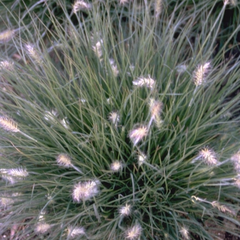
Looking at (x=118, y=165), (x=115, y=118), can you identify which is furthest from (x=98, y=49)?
(x=118, y=165)

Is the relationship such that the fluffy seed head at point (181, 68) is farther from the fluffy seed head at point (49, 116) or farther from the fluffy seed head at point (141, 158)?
the fluffy seed head at point (49, 116)

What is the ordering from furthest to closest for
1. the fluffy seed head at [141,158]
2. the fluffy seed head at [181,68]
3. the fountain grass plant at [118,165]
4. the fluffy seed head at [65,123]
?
the fluffy seed head at [181,68] → the fluffy seed head at [65,123] → the fountain grass plant at [118,165] → the fluffy seed head at [141,158]

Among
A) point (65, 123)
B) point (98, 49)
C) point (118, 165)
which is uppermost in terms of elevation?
point (98, 49)

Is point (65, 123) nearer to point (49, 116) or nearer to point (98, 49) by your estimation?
point (49, 116)

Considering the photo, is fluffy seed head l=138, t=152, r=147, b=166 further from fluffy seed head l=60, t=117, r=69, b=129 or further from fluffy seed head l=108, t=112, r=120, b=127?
fluffy seed head l=60, t=117, r=69, b=129

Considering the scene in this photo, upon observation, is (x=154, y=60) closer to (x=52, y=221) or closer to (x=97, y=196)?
(x=97, y=196)

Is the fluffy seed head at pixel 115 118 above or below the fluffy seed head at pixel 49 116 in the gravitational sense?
below

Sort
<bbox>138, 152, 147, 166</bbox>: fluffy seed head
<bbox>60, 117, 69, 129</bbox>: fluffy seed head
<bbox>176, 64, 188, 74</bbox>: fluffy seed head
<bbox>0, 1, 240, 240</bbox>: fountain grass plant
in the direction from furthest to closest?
<bbox>176, 64, 188, 74</bbox>: fluffy seed head < <bbox>60, 117, 69, 129</bbox>: fluffy seed head < <bbox>0, 1, 240, 240</bbox>: fountain grass plant < <bbox>138, 152, 147, 166</bbox>: fluffy seed head

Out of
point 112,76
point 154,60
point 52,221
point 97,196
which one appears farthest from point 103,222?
point 154,60

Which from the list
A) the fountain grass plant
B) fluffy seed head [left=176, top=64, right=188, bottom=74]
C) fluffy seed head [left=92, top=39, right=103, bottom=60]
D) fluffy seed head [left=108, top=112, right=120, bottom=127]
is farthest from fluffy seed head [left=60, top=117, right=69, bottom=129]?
fluffy seed head [left=176, top=64, right=188, bottom=74]

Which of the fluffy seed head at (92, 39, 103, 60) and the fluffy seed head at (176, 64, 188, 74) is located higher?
the fluffy seed head at (92, 39, 103, 60)

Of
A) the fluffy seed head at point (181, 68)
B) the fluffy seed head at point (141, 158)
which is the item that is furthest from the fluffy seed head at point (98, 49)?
the fluffy seed head at point (141, 158)

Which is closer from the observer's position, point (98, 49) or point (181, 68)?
point (98, 49)
